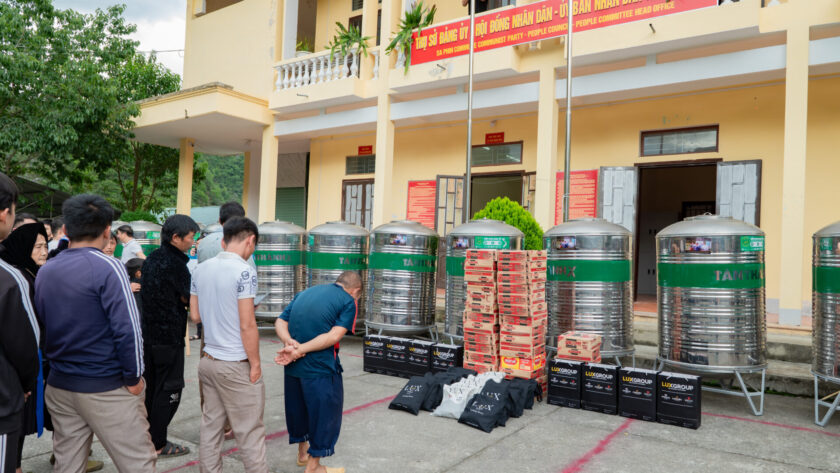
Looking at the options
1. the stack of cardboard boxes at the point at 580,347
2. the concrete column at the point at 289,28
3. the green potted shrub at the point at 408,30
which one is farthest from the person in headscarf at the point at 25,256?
the concrete column at the point at 289,28

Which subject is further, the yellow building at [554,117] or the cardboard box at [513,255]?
the yellow building at [554,117]

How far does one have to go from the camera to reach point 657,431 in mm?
5008

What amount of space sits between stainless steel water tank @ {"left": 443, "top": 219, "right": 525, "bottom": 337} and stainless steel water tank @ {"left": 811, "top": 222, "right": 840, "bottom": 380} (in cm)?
331

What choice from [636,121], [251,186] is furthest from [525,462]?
[251,186]

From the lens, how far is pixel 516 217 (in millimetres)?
8461

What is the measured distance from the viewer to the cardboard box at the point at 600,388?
550cm

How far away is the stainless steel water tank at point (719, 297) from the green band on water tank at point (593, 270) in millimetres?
741

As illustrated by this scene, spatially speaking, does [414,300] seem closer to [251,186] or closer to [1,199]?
[1,199]

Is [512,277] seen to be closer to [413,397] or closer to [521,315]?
[521,315]

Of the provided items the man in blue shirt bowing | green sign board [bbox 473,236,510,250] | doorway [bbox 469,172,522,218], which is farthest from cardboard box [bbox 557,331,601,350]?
doorway [bbox 469,172,522,218]

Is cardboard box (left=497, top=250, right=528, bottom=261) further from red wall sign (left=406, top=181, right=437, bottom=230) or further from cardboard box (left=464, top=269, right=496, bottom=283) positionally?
red wall sign (left=406, top=181, right=437, bottom=230)

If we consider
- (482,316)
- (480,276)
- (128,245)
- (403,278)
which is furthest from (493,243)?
(128,245)

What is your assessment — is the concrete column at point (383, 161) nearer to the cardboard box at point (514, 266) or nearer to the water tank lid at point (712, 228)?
the cardboard box at point (514, 266)

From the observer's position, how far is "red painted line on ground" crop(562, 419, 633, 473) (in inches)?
161
